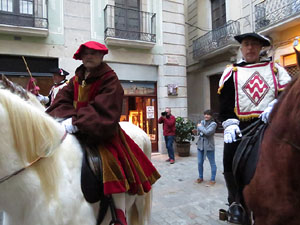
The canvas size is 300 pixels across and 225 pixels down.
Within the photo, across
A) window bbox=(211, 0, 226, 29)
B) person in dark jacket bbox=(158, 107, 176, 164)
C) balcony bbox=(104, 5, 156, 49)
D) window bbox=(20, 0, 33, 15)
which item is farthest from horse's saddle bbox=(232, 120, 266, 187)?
window bbox=(211, 0, 226, 29)

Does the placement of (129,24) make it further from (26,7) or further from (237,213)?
(237,213)

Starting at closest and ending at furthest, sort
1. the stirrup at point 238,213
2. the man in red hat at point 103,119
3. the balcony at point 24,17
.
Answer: the man in red hat at point 103,119 < the stirrup at point 238,213 < the balcony at point 24,17

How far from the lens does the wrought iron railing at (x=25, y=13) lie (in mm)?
7852

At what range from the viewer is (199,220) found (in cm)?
395

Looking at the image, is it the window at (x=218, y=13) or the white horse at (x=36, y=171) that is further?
the window at (x=218, y=13)

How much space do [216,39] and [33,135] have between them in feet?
42.2

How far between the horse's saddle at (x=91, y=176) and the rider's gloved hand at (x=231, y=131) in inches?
60.4

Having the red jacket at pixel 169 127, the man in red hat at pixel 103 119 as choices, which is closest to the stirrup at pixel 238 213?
the man in red hat at pixel 103 119

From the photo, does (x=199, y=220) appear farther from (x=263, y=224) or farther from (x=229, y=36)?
(x=229, y=36)

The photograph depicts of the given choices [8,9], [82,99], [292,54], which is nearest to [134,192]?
[82,99]

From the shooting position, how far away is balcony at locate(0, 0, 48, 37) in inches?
302

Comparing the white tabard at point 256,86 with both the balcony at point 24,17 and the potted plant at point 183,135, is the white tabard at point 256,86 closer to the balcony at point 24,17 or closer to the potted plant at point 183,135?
the potted plant at point 183,135

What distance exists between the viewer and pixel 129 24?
981cm

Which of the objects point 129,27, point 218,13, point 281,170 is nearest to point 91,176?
point 281,170
